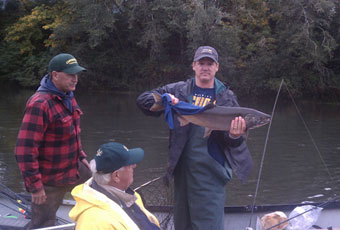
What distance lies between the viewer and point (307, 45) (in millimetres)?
22766

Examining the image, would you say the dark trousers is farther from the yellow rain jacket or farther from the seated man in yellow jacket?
the yellow rain jacket

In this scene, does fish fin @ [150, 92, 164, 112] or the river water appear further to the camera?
the river water

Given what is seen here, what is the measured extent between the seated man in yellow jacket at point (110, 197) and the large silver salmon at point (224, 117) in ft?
3.16

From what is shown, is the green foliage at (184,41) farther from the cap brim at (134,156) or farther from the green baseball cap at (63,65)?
the cap brim at (134,156)

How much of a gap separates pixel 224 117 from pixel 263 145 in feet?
32.0

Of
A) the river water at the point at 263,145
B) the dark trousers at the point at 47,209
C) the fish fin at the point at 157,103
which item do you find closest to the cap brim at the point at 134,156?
the fish fin at the point at 157,103

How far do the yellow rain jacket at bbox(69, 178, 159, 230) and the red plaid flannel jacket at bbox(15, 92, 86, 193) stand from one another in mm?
1271

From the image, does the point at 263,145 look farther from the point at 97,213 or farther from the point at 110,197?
the point at 97,213

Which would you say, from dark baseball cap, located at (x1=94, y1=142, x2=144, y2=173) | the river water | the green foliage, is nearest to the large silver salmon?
dark baseball cap, located at (x1=94, y1=142, x2=144, y2=173)

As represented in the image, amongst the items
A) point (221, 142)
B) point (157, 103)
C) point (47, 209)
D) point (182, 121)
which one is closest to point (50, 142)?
point (47, 209)

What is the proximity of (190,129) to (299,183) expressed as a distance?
6.12 metres

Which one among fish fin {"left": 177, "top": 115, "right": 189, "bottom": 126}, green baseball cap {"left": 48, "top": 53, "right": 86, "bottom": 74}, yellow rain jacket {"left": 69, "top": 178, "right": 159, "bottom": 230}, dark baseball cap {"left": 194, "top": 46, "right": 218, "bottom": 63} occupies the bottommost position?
yellow rain jacket {"left": 69, "top": 178, "right": 159, "bottom": 230}

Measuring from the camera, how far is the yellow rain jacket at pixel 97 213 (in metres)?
2.22

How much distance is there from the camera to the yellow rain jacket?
2217 mm
